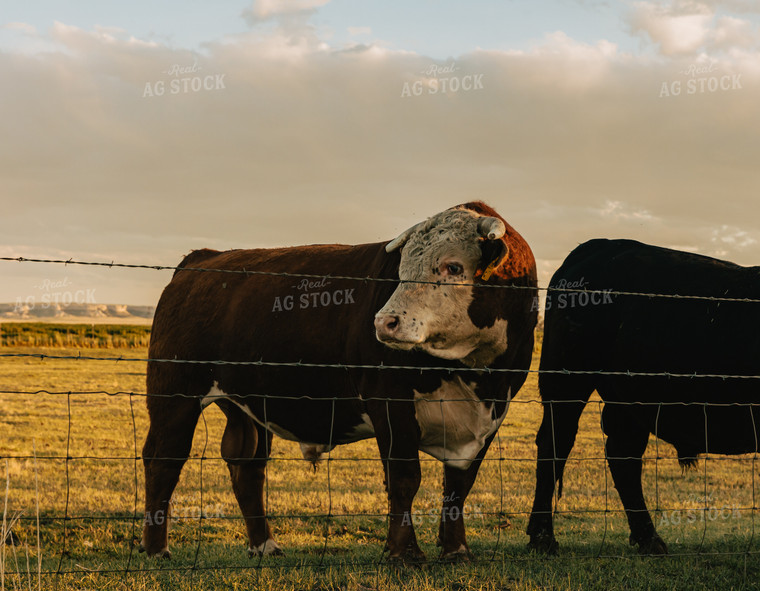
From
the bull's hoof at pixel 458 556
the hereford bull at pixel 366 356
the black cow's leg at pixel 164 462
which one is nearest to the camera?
the hereford bull at pixel 366 356

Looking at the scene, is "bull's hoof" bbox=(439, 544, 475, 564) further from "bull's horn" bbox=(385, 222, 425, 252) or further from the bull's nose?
"bull's horn" bbox=(385, 222, 425, 252)

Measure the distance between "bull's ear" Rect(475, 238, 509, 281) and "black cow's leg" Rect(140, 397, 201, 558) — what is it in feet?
9.46

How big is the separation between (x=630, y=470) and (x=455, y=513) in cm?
231

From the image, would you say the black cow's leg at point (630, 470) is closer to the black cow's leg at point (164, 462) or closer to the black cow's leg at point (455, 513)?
the black cow's leg at point (455, 513)

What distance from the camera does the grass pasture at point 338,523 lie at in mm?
5367

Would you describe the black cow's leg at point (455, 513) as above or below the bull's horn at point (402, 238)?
below

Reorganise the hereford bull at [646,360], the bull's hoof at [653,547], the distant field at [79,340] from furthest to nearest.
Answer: the distant field at [79,340] < the bull's hoof at [653,547] < the hereford bull at [646,360]

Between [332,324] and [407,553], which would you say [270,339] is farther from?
[407,553]

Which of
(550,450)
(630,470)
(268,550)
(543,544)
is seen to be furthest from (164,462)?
A: (630,470)

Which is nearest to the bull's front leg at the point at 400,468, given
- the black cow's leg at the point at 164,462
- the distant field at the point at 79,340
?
the black cow's leg at the point at 164,462

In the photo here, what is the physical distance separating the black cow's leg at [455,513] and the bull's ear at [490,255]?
1.29 metres

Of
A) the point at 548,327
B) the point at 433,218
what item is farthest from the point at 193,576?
the point at 548,327

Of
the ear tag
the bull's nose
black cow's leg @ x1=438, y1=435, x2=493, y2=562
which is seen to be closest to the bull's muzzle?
the bull's nose

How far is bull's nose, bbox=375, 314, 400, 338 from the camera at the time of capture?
17.1 ft
